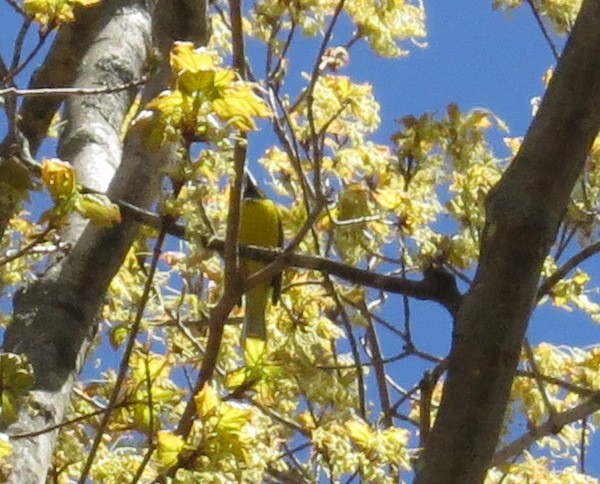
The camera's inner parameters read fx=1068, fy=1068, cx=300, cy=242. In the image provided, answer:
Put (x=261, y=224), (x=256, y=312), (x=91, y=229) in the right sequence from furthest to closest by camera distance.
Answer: (x=261, y=224) → (x=256, y=312) → (x=91, y=229)

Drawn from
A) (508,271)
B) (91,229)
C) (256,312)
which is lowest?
(508,271)

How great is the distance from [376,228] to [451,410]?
1.21 meters

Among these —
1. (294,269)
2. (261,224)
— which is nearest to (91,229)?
(294,269)

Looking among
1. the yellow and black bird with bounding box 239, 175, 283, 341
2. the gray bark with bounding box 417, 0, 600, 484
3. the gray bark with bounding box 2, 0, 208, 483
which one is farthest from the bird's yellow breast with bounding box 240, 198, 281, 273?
the gray bark with bounding box 417, 0, 600, 484

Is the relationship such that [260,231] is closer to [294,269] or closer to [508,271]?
[294,269]

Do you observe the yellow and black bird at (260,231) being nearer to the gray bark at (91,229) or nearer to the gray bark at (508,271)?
the gray bark at (91,229)

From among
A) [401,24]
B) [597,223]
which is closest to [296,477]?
[597,223]

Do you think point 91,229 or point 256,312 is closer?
point 91,229

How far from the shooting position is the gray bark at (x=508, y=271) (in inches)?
41.8

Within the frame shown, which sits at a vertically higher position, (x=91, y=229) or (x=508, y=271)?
(x=91, y=229)

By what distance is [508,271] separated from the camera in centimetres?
A: 113

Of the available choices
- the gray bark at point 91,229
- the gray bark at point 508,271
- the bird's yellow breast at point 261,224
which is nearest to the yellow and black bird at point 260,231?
the bird's yellow breast at point 261,224

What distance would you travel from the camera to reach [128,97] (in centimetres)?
219

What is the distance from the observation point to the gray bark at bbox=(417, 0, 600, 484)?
3.49 ft
